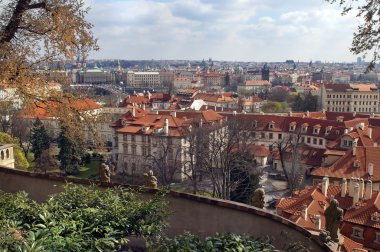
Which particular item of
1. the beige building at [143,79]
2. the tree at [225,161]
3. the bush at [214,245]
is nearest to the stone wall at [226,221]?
the bush at [214,245]

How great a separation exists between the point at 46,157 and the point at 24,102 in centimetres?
3097

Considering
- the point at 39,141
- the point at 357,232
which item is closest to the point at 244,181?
the point at 357,232

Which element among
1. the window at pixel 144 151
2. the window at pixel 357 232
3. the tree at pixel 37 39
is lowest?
the window at pixel 144 151

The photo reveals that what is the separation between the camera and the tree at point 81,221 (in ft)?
17.3

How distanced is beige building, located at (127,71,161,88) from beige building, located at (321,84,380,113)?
106198 millimetres

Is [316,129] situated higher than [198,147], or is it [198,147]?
[198,147]

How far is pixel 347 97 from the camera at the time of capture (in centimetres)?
7500

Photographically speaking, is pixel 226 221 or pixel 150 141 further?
pixel 150 141

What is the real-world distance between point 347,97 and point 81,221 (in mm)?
74719

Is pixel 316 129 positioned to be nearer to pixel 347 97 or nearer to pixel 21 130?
pixel 21 130

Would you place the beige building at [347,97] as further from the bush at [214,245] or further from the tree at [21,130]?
the bush at [214,245]

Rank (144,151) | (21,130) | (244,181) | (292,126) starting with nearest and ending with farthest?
(244,181) → (144,151) → (292,126) → (21,130)

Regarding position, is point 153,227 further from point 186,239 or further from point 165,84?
point 165,84

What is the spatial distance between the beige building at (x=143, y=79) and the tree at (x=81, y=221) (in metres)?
166
